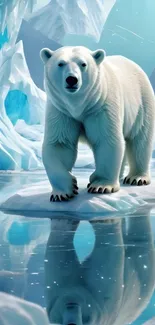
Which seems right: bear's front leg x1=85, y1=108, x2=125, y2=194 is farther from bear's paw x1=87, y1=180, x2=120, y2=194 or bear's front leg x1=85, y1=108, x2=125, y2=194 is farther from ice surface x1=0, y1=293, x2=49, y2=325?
ice surface x1=0, y1=293, x2=49, y2=325

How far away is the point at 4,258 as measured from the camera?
224 cm

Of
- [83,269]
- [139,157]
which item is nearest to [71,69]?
[139,157]

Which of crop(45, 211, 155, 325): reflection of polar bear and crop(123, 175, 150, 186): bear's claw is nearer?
crop(45, 211, 155, 325): reflection of polar bear

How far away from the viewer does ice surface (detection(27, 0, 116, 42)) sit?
13.3m

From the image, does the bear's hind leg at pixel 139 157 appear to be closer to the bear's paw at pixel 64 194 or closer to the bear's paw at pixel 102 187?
the bear's paw at pixel 102 187

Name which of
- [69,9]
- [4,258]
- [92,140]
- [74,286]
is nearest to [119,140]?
[92,140]

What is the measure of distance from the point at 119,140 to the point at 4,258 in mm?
1526

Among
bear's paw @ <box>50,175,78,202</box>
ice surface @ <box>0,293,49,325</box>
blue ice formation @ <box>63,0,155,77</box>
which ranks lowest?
blue ice formation @ <box>63,0,155,77</box>

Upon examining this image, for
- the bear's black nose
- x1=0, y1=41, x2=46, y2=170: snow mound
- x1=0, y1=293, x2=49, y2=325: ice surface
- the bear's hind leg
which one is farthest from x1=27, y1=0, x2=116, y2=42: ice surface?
x1=0, y1=293, x2=49, y2=325: ice surface

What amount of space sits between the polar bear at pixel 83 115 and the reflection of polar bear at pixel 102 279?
0.89 metres

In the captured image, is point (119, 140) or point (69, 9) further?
point (69, 9)

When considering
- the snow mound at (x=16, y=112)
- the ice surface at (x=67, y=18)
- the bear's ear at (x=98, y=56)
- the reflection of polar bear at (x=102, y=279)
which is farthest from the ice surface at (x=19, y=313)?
the ice surface at (x=67, y=18)

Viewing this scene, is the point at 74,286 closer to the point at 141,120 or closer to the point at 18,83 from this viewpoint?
the point at 141,120

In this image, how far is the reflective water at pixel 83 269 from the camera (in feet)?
5.33
